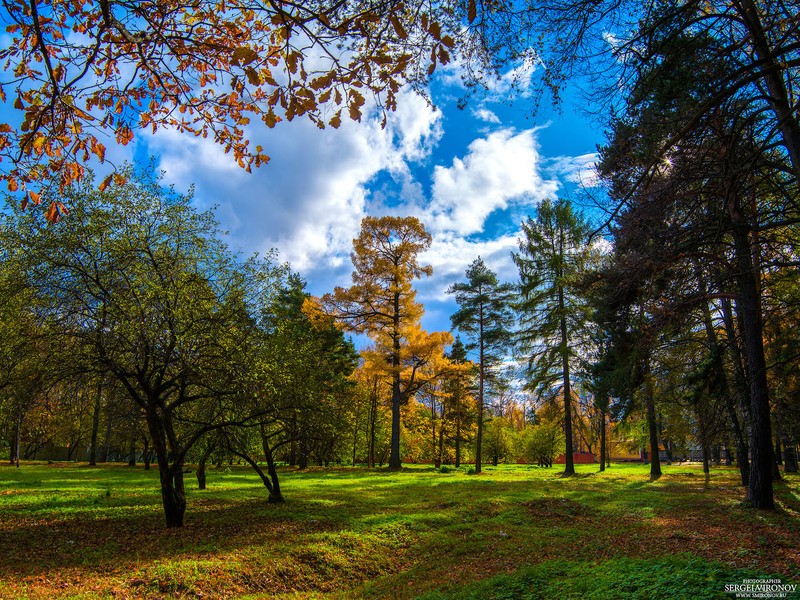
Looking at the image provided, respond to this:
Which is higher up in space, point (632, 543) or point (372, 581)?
point (632, 543)

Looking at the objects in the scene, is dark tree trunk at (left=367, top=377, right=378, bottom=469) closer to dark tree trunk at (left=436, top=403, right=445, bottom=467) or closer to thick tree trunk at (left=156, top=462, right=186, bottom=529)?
dark tree trunk at (left=436, top=403, right=445, bottom=467)

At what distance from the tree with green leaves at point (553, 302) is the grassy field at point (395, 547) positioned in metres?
10.2

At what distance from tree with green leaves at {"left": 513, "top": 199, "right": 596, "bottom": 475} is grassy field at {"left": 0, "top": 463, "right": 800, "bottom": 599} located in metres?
10.2

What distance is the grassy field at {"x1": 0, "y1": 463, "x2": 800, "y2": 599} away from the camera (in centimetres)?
551

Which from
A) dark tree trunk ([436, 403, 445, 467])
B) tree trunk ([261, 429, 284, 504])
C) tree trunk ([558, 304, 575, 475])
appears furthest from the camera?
dark tree trunk ([436, 403, 445, 467])

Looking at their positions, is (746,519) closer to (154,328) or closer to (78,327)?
(154,328)

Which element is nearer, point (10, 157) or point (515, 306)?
point (10, 157)

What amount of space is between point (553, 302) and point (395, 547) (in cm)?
1813

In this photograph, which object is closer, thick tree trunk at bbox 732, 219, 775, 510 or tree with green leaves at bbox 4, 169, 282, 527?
tree with green leaves at bbox 4, 169, 282, 527

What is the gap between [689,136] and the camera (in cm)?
581

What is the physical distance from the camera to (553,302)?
23500mm

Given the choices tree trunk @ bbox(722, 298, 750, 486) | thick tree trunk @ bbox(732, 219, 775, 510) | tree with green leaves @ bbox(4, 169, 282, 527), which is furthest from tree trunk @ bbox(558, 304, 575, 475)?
tree with green leaves @ bbox(4, 169, 282, 527)

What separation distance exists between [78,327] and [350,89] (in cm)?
872

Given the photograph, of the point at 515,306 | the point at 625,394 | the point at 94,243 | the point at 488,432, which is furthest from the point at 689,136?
the point at 488,432
